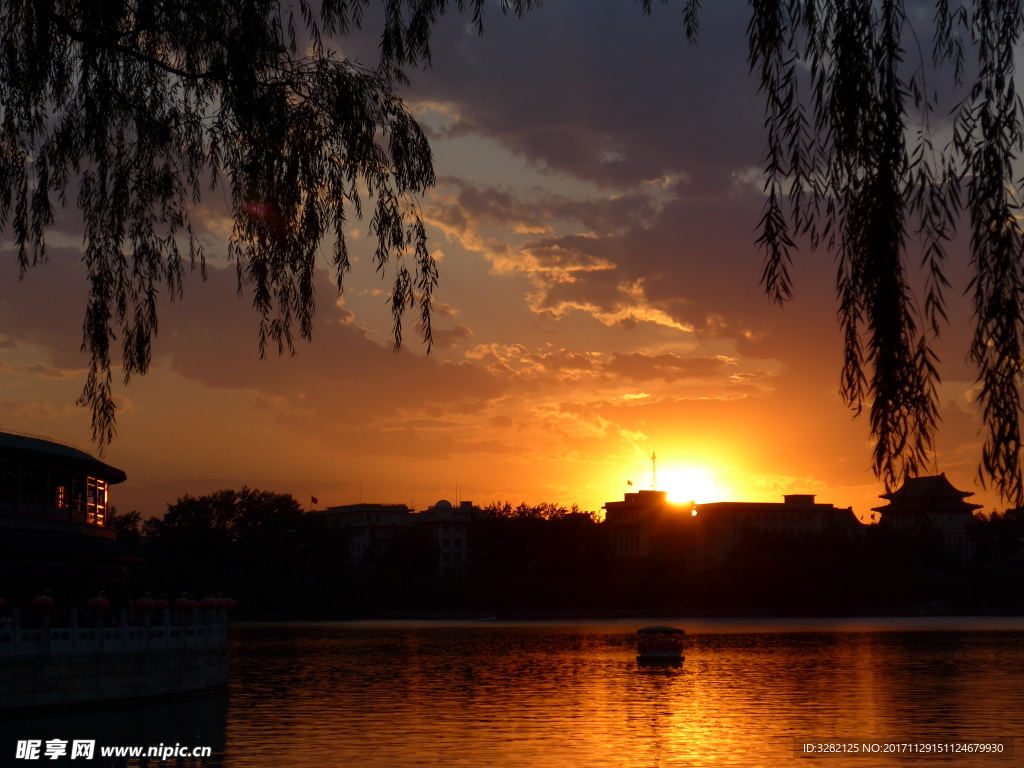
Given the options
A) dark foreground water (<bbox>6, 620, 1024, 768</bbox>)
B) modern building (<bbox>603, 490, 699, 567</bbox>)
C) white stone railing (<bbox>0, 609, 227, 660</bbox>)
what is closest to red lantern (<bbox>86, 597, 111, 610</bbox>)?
white stone railing (<bbox>0, 609, 227, 660</bbox>)

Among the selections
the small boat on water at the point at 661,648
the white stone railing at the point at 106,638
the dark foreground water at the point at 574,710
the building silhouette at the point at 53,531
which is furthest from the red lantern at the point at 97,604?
the small boat on water at the point at 661,648

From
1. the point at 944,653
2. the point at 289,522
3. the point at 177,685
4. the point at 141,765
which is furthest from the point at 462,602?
the point at 141,765

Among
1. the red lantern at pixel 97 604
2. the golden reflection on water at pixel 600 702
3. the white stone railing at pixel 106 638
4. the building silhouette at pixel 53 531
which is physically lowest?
the golden reflection on water at pixel 600 702

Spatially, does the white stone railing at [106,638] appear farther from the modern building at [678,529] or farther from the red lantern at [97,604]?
the modern building at [678,529]

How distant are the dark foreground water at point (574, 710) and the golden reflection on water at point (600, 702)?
0.10m

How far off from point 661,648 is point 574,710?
21.8m

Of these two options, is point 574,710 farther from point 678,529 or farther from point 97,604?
point 678,529

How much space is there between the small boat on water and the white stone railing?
29.4 meters

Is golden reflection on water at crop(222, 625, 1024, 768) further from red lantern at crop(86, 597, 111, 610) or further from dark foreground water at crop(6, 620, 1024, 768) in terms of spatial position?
red lantern at crop(86, 597, 111, 610)

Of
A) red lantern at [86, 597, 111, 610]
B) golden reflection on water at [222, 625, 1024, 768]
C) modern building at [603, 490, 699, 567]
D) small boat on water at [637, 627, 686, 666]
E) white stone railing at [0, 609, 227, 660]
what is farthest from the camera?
modern building at [603, 490, 699, 567]

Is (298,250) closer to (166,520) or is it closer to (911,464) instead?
(911,464)

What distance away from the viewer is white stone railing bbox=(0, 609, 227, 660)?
28797 millimetres

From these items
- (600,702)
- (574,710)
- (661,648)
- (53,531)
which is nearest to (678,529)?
(661,648)

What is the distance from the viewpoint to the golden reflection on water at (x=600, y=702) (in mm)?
31141
